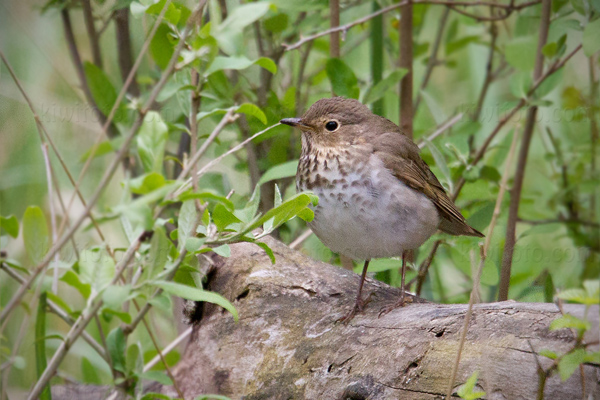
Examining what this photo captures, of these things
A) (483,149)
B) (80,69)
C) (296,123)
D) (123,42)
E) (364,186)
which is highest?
(123,42)

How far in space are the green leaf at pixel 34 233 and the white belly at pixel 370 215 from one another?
1166 millimetres

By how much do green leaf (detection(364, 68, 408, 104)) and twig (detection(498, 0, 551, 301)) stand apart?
76 cm

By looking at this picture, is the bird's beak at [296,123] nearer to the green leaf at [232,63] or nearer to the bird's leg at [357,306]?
the bird's leg at [357,306]

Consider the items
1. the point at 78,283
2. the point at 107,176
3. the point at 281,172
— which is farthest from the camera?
the point at 281,172

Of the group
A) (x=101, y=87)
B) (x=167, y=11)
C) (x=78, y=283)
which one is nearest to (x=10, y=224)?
(x=78, y=283)

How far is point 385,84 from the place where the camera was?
333 centimetres

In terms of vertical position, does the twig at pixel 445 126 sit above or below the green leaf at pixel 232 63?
below

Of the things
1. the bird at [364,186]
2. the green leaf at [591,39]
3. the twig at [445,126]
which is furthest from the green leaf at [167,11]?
the twig at [445,126]

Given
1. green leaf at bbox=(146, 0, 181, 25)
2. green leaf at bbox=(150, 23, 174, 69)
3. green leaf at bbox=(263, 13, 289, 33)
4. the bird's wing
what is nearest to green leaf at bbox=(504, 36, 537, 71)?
the bird's wing

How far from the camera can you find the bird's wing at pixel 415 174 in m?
2.96

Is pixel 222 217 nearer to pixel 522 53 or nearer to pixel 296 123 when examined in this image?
pixel 296 123

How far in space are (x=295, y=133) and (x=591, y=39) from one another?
1737mm

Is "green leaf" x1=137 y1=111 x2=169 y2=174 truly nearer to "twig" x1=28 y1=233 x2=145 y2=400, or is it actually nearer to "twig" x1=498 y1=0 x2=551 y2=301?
"twig" x1=28 y1=233 x2=145 y2=400

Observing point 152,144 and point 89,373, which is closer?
point 152,144
